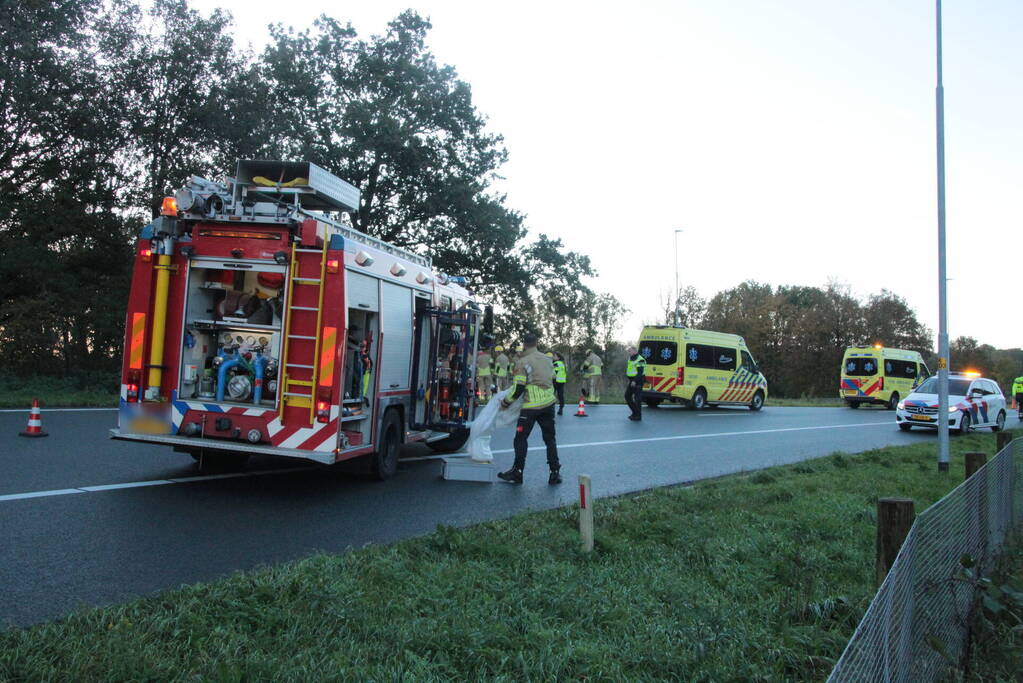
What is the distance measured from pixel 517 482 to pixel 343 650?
5.99 metres

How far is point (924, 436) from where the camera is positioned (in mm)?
19891

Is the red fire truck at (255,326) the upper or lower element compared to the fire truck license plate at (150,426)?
upper

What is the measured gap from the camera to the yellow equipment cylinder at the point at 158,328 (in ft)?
27.5

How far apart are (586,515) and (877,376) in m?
32.0

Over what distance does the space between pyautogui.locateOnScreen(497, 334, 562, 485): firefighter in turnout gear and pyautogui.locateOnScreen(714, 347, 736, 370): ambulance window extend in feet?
60.9

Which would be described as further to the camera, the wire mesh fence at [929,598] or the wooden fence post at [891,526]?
the wooden fence post at [891,526]

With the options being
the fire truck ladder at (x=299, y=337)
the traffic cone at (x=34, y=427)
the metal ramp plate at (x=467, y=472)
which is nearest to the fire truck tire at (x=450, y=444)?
the metal ramp plate at (x=467, y=472)

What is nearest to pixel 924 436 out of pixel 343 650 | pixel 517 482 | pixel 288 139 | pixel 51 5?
pixel 517 482

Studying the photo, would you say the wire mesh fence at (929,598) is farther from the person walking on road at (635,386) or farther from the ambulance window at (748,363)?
the ambulance window at (748,363)

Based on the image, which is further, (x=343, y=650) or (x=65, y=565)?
(x=65, y=565)

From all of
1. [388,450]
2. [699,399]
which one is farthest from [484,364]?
[388,450]

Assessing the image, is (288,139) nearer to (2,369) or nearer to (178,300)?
(2,369)

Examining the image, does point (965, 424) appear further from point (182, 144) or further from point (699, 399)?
point (182, 144)

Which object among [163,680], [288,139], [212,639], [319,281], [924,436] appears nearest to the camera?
[163,680]
